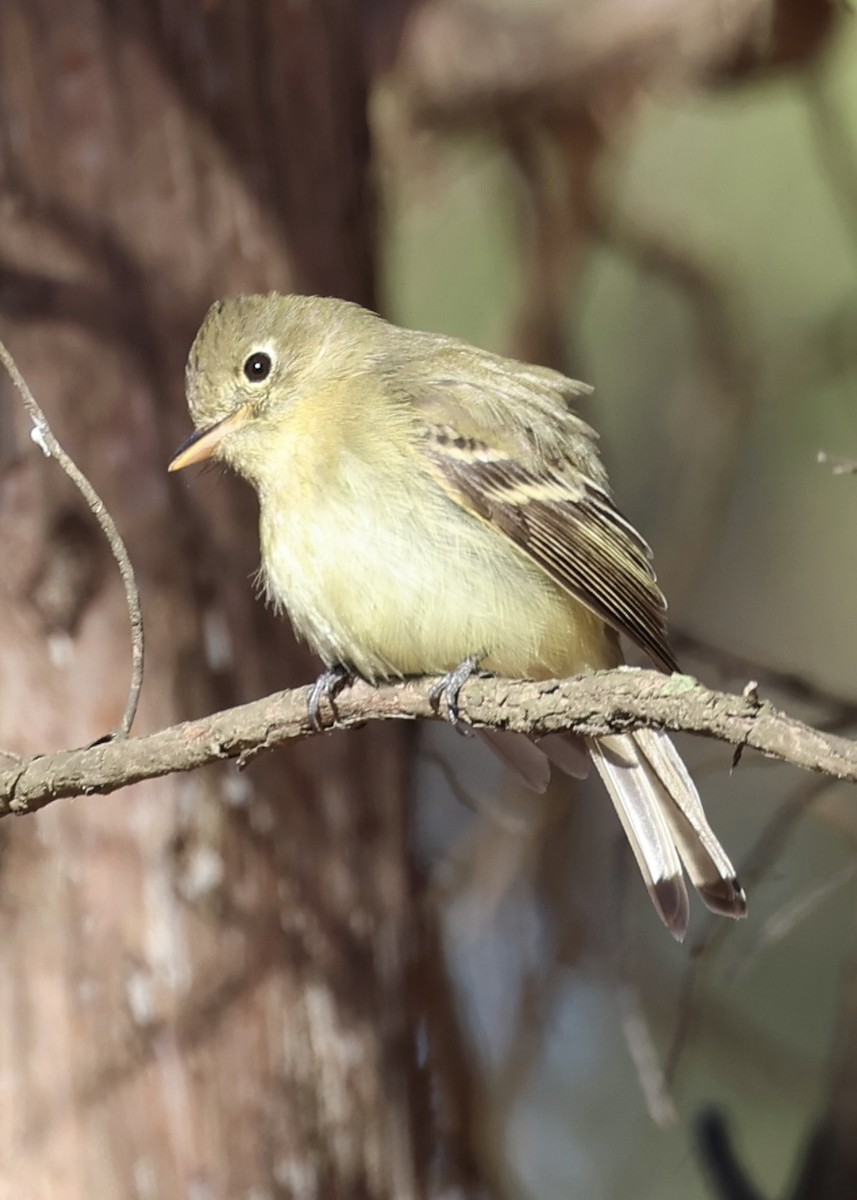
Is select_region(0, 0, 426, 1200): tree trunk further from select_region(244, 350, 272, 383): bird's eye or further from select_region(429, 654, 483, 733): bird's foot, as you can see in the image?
select_region(429, 654, 483, 733): bird's foot

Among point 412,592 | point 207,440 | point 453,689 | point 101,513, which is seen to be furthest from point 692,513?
point 101,513

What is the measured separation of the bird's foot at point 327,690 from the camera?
247 cm

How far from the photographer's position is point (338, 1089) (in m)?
3.57

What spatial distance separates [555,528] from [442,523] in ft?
0.90

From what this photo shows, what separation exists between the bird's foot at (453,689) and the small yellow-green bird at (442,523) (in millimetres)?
14

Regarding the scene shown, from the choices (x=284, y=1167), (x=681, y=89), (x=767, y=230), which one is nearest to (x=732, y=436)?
(x=681, y=89)

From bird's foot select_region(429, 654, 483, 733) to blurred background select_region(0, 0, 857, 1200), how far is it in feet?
2.28

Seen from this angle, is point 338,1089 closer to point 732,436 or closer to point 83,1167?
point 83,1167

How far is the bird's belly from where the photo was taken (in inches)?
111

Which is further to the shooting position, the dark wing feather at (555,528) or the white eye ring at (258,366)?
the white eye ring at (258,366)

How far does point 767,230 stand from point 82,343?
407cm

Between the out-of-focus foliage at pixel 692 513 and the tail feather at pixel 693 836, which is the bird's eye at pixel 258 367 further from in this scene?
the out-of-focus foliage at pixel 692 513

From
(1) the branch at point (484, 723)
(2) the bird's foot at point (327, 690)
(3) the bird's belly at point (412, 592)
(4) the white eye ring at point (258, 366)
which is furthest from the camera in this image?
(4) the white eye ring at point (258, 366)

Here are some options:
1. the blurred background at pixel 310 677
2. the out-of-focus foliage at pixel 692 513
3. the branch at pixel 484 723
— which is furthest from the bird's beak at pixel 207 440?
the out-of-focus foliage at pixel 692 513
